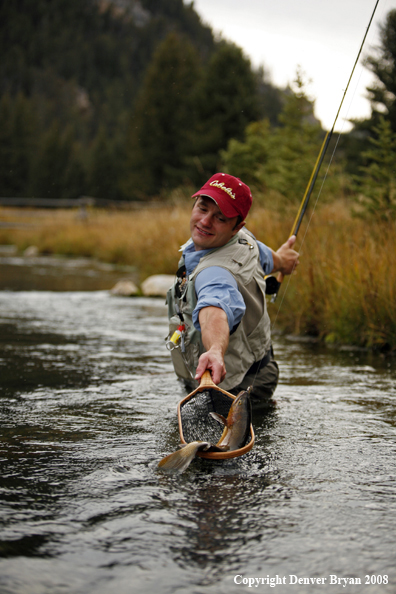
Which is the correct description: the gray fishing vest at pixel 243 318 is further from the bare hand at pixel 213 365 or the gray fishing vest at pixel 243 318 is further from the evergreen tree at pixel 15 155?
the evergreen tree at pixel 15 155

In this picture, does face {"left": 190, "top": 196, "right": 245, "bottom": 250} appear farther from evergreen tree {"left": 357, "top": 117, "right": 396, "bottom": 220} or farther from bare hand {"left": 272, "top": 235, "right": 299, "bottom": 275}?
evergreen tree {"left": 357, "top": 117, "right": 396, "bottom": 220}

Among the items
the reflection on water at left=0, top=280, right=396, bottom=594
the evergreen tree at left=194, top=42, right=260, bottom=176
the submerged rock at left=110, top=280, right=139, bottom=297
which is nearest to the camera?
the reflection on water at left=0, top=280, right=396, bottom=594

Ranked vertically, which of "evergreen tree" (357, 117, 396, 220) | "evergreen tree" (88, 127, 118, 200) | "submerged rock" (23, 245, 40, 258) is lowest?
"submerged rock" (23, 245, 40, 258)

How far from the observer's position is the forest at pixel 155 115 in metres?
11.6

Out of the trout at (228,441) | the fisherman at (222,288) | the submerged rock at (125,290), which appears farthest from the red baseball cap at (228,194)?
the submerged rock at (125,290)

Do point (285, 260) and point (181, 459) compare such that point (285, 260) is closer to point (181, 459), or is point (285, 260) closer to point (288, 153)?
point (181, 459)

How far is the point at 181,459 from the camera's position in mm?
2346

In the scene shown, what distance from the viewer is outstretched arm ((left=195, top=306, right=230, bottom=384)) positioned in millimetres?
2447

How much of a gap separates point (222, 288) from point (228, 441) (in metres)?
0.65

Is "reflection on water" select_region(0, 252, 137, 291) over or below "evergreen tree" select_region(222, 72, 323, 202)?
below

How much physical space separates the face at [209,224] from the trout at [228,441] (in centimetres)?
78

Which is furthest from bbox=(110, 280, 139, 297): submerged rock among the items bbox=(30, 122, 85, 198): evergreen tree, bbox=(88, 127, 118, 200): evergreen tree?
bbox=(30, 122, 85, 198): evergreen tree

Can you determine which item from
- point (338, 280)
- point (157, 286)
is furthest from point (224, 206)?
point (157, 286)

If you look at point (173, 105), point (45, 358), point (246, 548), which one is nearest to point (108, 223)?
point (45, 358)
